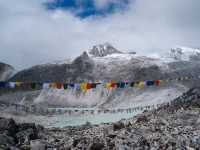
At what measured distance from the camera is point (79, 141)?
98.2ft

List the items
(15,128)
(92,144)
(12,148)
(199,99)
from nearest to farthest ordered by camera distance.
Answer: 1. (92,144)
2. (12,148)
3. (15,128)
4. (199,99)

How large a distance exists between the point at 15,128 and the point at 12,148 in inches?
511

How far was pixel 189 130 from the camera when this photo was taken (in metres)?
30.8

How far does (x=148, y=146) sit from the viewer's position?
84.9ft

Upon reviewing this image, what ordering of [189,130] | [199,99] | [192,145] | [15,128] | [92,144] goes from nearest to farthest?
[192,145] < [92,144] < [189,130] < [15,128] < [199,99]

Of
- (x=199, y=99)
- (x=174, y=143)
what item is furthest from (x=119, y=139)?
(x=199, y=99)

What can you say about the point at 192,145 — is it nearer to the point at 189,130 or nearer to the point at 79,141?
the point at 189,130

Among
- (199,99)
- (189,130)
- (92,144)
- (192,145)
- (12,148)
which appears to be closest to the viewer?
(192,145)

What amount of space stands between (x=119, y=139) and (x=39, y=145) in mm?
6141

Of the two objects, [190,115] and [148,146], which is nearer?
[148,146]

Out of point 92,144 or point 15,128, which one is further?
point 15,128

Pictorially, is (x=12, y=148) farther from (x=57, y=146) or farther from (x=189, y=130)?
(x=189, y=130)

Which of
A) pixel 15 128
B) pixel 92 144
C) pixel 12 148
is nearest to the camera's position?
pixel 92 144

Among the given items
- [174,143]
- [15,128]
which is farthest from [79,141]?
[15,128]
